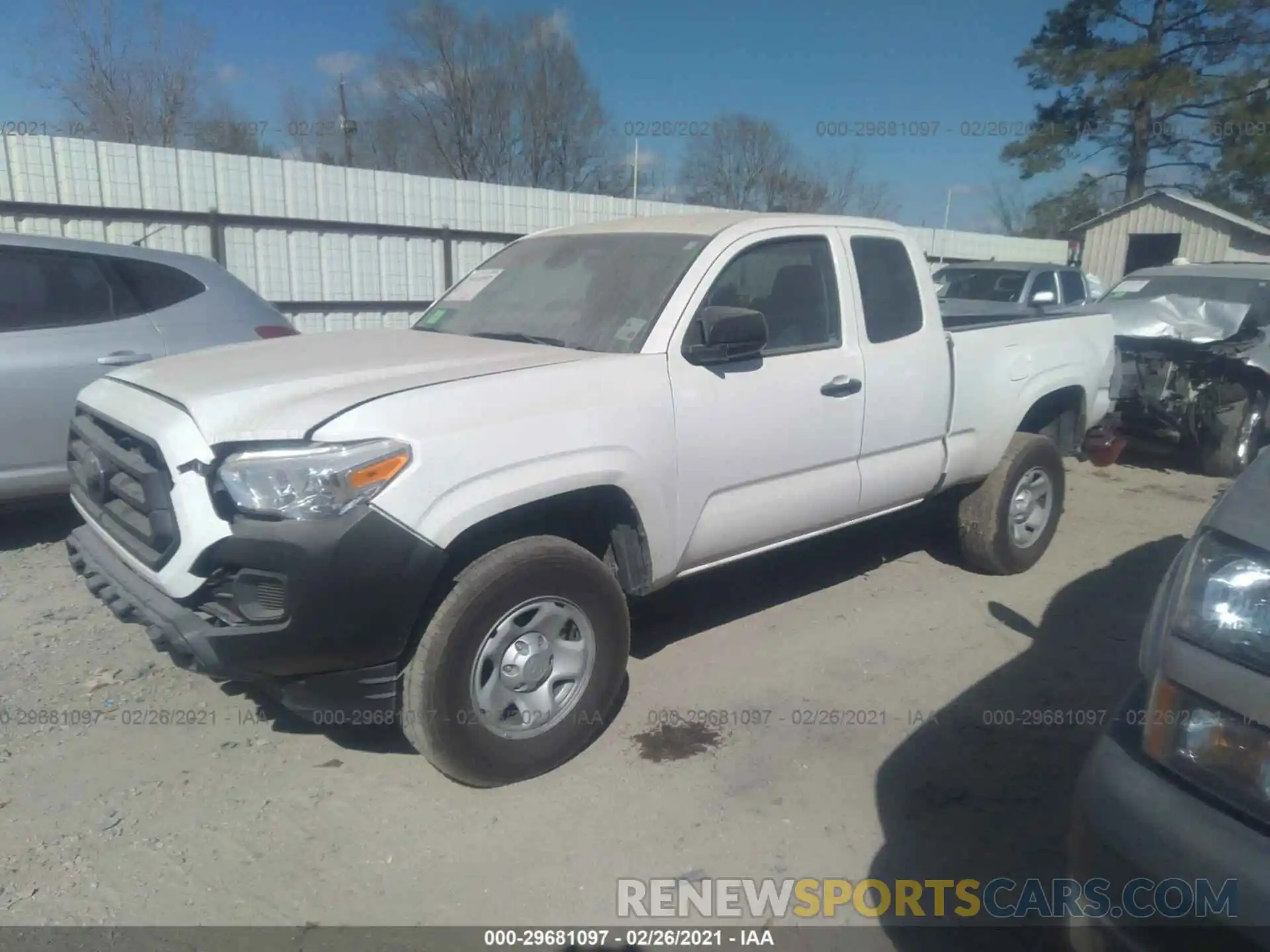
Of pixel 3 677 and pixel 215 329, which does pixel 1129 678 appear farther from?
pixel 215 329

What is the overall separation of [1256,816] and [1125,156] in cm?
3075

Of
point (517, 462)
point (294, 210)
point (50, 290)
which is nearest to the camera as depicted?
point (517, 462)

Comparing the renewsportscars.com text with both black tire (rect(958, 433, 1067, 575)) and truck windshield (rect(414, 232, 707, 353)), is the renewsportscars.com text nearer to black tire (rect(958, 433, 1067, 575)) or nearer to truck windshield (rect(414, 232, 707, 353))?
truck windshield (rect(414, 232, 707, 353))

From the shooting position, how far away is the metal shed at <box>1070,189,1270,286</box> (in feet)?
74.6

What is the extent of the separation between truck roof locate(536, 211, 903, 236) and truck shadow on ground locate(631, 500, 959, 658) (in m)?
1.54

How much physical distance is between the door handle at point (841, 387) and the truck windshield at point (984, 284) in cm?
912

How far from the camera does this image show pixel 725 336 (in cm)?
363

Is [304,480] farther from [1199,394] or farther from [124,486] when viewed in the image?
[1199,394]

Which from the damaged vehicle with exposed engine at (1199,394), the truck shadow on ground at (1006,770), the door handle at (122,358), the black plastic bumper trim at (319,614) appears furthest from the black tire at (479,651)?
the damaged vehicle with exposed engine at (1199,394)

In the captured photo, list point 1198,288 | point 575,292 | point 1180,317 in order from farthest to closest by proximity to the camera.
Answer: point 1198,288 → point 1180,317 → point 575,292

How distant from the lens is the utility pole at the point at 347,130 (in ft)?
78.1

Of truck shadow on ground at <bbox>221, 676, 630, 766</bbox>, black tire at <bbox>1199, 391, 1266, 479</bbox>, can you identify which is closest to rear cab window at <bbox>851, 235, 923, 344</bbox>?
truck shadow on ground at <bbox>221, 676, 630, 766</bbox>

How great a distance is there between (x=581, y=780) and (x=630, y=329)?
174 centimetres

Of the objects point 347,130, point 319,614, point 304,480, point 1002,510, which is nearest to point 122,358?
point 304,480
